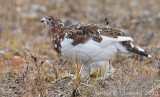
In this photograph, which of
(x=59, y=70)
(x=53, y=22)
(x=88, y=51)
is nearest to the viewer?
(x=88, y=51)

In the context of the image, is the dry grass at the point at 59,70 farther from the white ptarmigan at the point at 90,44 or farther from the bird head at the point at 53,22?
the bird head at the point at 53,22

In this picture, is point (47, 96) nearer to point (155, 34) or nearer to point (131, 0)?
point (155, 34)

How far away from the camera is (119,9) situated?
11.2m

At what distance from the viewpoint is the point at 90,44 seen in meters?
5.14

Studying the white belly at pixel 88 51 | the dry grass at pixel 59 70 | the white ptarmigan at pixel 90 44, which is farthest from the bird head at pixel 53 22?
the white belly at pixel 88 51

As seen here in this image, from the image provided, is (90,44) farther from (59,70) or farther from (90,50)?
(59,70)

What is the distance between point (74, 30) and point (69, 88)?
0.59 meters

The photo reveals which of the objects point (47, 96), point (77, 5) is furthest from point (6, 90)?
point (77, 5)

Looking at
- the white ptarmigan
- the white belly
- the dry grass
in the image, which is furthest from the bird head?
the white belly

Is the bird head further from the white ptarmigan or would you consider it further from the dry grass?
the dry grass

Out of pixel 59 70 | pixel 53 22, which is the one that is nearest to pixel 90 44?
pixel 53 22

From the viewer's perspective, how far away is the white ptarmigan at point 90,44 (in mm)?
5133

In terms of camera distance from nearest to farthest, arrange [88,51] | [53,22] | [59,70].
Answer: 1. [88,51]
2. [53,22]
3. [59,70]

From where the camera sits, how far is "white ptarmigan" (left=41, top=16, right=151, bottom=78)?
202 inches
